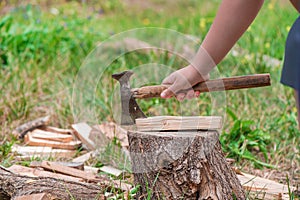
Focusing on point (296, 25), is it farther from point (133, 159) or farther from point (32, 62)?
point (32, 62)

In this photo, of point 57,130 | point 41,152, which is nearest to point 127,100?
point 41,152

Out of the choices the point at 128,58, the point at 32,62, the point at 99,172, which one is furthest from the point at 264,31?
the point at 99,172

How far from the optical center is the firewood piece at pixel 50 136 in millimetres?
3291

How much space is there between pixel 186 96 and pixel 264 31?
10.5 feet

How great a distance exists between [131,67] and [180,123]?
2.19 metres

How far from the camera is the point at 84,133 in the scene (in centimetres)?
326

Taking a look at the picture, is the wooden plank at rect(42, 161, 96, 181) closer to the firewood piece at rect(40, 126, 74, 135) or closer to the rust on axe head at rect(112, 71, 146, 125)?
the rust on axe head at rect(112, 71, 146, 125)

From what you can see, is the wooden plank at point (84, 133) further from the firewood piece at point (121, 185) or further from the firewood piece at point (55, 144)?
the firewood piece at point (121, 185)

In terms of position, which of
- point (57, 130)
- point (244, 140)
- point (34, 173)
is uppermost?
point (57, 130)

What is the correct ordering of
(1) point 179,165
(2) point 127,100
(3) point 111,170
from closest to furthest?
(1) point 179,165 < (2) point 127,100 < (3) point 111,170

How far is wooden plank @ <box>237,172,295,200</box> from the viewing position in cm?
248

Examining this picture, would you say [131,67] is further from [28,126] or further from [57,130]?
[28,126]

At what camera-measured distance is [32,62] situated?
170 inches

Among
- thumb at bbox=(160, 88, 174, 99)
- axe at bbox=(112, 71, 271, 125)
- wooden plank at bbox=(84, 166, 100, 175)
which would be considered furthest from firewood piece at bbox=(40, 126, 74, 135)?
thumb at bbox=(160, 88, 174, 99)
